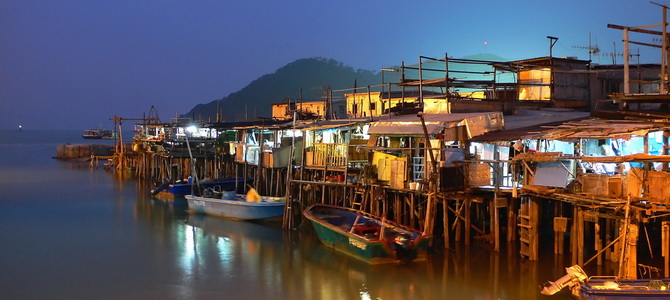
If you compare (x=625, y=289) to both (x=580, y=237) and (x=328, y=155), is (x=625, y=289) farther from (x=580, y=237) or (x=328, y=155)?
(x=328, y=155)

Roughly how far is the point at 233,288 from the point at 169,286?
194cm

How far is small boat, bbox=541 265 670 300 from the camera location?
41.1ft

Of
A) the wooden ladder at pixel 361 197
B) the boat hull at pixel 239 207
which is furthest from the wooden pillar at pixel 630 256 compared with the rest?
the boat hull at pixel 239 207

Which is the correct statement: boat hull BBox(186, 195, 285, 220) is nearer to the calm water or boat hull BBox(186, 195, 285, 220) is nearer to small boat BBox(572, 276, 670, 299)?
the calm water

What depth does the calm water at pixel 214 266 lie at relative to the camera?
17.1 meters

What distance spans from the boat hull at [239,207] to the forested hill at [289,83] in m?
104

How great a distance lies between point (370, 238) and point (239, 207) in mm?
10223

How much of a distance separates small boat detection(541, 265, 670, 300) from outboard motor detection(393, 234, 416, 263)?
A: 5.93 metres

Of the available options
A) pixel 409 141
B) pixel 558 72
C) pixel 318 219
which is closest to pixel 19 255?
pixel 318 219

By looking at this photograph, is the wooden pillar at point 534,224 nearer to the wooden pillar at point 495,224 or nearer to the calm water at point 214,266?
the calm water at point 214,266

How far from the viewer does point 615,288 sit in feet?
41.9

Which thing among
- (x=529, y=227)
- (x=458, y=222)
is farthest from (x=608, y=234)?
(x=458, y=222)

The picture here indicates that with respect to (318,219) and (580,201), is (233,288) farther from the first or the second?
(580,201)

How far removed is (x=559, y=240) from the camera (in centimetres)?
1858
